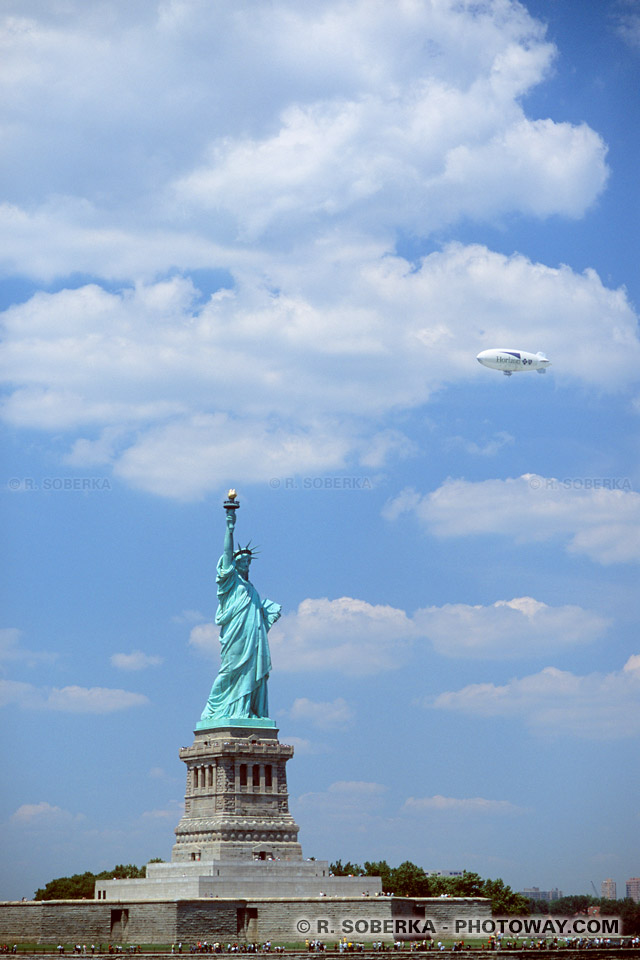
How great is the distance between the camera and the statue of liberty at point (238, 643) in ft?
260

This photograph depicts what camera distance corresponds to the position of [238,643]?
7969 cm

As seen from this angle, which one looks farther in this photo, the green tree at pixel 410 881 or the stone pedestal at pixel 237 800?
the green tree at pixel 410 881

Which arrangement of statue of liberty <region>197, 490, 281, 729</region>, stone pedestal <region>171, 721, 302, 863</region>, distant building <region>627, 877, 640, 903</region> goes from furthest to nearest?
distant building <region>627, 877, 640, 903</region> < statue of liberty <region>197, 490, 281, 729</region> < stone pedestal <region>171, 721, 302, 863</region>

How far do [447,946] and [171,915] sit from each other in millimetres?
12540

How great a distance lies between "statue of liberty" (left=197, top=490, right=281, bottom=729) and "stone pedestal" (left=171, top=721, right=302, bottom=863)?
1.46 m

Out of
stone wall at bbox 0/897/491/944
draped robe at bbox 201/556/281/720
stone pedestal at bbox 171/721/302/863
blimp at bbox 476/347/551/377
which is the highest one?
blimp at bbox 476/347/551/377

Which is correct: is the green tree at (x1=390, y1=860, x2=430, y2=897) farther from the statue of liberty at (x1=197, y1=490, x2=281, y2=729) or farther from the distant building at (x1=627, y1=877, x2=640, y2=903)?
the distant building at (x1=627, y1=877, x2=640, y2=903)

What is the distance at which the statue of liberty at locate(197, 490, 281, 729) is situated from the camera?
7919 centimetres

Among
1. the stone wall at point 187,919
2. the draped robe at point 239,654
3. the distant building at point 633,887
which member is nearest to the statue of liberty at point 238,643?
the draped robe at point 239,654

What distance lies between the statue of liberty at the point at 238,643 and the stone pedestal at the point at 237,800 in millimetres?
1456

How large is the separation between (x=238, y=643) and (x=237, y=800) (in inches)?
344

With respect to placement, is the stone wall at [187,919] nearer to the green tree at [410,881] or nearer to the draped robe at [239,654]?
the draped robe at [239,654]

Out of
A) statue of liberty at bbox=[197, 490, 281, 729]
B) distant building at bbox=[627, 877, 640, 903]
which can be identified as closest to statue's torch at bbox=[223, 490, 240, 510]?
statue of liberty at bbox=[197, 490, 281, 729]

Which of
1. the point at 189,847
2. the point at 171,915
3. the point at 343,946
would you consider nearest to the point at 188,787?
the point at 189,847
